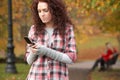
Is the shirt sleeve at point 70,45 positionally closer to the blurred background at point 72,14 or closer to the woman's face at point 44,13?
the woman's face at point 44,13

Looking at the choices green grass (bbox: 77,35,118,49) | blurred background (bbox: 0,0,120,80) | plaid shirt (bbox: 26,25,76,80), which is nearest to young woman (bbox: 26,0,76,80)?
plaid shirt (bbox: 26,25,76,80)

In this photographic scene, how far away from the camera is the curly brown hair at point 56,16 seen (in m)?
4.18

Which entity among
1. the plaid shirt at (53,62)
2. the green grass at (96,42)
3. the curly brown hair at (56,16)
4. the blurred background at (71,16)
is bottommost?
the green grass at (96,42)

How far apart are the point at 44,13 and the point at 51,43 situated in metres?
0.29

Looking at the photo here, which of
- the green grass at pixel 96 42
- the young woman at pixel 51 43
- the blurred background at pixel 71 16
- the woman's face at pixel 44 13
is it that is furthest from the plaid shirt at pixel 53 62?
the green grass at pixel 96 42

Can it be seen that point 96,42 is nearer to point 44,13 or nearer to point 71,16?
point 71,16

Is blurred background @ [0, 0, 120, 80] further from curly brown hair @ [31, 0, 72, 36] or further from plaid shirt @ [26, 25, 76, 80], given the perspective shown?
plaid shirt @ [26, 25, 76, 80]

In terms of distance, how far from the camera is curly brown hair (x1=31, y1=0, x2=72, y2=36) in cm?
418

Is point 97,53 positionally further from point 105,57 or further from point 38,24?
point 38,24

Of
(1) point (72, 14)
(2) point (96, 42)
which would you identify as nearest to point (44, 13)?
(1) point (72, 14)

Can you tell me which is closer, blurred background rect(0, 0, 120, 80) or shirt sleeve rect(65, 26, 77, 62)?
shirt sleeve rect(65, 26, 77, 62)

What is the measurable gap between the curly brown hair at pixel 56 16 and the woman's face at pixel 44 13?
3 cm

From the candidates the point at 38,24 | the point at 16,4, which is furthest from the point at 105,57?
the point at 38,24

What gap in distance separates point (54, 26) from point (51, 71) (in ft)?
1.41
